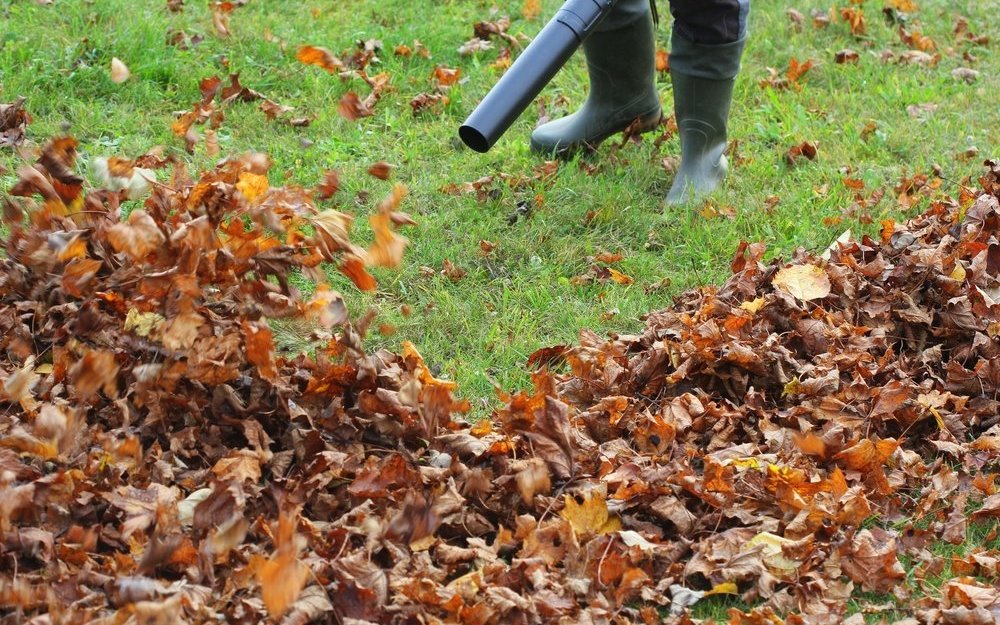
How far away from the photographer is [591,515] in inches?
102

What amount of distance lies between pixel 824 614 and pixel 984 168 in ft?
9.02

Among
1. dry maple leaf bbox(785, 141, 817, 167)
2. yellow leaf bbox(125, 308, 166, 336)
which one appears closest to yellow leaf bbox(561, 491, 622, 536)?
yellow leaf bbox(125, 308, 166, 336)

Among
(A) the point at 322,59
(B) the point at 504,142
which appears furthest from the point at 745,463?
(A) the point at 322,59

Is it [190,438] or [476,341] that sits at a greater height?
[190,438]

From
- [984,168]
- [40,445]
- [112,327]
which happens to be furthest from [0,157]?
[984,168]

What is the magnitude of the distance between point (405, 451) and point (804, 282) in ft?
4.75

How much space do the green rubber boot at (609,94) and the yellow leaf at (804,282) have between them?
133cm

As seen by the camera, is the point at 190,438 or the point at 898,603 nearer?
the point at 898,603

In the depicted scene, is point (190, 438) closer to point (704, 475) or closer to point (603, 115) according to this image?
point (704, 475)

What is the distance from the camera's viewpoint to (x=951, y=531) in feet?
8.71

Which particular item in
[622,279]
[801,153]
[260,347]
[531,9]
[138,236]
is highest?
[138,236]

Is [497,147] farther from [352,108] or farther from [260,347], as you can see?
[260,347]

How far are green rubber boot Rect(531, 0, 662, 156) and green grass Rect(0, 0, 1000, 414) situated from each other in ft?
0.34

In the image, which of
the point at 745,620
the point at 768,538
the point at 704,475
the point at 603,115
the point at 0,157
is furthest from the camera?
the point at 603,115
